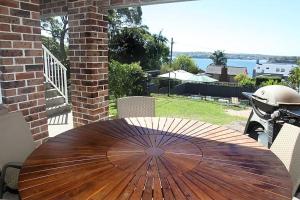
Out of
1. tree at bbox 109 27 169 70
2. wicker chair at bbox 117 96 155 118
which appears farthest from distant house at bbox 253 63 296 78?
wicker chair at bbox 117 96 155 118

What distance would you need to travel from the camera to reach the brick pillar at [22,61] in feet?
7.30

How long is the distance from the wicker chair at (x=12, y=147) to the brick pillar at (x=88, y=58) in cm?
118

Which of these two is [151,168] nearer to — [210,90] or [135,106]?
[135,106]

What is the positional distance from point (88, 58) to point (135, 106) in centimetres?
85

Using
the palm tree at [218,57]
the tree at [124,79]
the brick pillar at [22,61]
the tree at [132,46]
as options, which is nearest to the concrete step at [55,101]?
the tree at [124,79]

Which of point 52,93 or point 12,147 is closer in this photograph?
point 12,147

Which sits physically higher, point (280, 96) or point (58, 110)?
point (280, 96)

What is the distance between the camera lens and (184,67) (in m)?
29.8

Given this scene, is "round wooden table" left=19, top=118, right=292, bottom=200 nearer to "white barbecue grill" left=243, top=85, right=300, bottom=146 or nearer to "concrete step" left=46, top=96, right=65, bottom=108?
"white barbecue grill" left=243, top=85, right=300, bottom=146

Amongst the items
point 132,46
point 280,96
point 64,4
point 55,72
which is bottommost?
point 280,96

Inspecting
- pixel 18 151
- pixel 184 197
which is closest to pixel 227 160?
pixel 184 197

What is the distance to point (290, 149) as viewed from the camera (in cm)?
181

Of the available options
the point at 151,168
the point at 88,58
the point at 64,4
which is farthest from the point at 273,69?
the point at 151,168

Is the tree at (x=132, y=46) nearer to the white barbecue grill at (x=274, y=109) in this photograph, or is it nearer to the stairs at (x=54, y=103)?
the stairs at (x=54, y=103)
